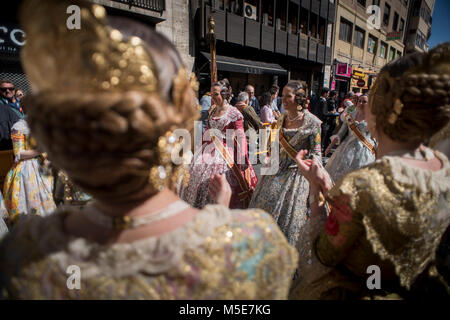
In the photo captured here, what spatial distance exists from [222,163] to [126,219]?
7.57 feet

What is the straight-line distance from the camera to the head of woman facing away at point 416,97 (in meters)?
0.94

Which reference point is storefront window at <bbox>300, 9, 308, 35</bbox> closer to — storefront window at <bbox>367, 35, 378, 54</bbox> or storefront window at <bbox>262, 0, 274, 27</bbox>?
storefront window at <bbox>262, 0, 274, 27</bbox>

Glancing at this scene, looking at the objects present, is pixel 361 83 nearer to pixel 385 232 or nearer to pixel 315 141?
pixel 315 141

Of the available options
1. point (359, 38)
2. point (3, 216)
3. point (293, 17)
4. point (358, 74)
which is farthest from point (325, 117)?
point (359, 38)

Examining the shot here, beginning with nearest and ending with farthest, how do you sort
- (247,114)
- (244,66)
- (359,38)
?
(247,114) < (244,66) < (359,38)

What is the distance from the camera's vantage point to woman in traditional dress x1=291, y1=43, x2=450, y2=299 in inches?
37.6

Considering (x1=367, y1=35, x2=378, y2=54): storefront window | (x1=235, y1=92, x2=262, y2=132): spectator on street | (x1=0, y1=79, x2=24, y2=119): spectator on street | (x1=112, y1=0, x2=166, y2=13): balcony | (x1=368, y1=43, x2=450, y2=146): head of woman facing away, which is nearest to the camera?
(x1=368, y1=43, x2=450, y2=146): head of woman facing away

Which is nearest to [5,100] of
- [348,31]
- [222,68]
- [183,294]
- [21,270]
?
[21,270]

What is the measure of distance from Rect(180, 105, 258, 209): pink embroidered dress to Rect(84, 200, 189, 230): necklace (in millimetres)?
2179

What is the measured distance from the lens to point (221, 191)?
110 centimetres

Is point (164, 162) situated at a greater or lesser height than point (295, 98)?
lesser

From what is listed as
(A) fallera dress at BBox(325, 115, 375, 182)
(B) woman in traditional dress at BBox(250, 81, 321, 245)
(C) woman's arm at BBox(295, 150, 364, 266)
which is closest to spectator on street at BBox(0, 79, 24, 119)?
(B) woman in traditional dress at BBox(250, 81, 321, 245)

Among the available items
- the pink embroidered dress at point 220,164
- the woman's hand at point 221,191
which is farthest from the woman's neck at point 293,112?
the woman's hand at point 221,191

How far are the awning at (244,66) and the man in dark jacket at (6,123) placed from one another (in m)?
7.84
